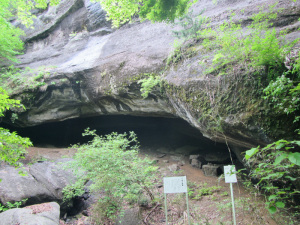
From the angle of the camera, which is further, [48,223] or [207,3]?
[207,3]

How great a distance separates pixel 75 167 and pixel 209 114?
3.75m

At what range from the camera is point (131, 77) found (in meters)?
7.87

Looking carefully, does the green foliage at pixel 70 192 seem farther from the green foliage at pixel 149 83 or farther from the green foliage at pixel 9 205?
the green foliage at pixel 149 83

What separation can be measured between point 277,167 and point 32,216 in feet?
17.5

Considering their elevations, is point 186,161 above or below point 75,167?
above

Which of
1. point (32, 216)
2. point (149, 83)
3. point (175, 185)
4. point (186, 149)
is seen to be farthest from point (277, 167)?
point (186, 149)

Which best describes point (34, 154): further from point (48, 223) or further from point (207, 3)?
point (207, 3)

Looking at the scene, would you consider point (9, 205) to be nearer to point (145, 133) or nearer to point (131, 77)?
point (131, 77)

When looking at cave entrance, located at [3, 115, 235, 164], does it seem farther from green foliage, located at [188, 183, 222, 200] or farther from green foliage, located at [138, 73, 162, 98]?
green foliage, located at [138, 73, 162, 98]

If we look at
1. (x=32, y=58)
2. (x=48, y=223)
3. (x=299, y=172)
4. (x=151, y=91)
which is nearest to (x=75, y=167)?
(x=48, y=223)

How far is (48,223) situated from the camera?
A: 193 inches

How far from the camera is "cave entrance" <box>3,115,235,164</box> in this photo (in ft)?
35.6

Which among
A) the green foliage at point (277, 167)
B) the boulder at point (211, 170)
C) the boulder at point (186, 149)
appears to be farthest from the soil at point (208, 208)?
the boulder at point (186, 149)

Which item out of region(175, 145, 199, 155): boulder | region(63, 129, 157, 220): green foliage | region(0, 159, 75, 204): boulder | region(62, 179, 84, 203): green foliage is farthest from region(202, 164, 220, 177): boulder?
region(0, 159, 75, 204): boulder
